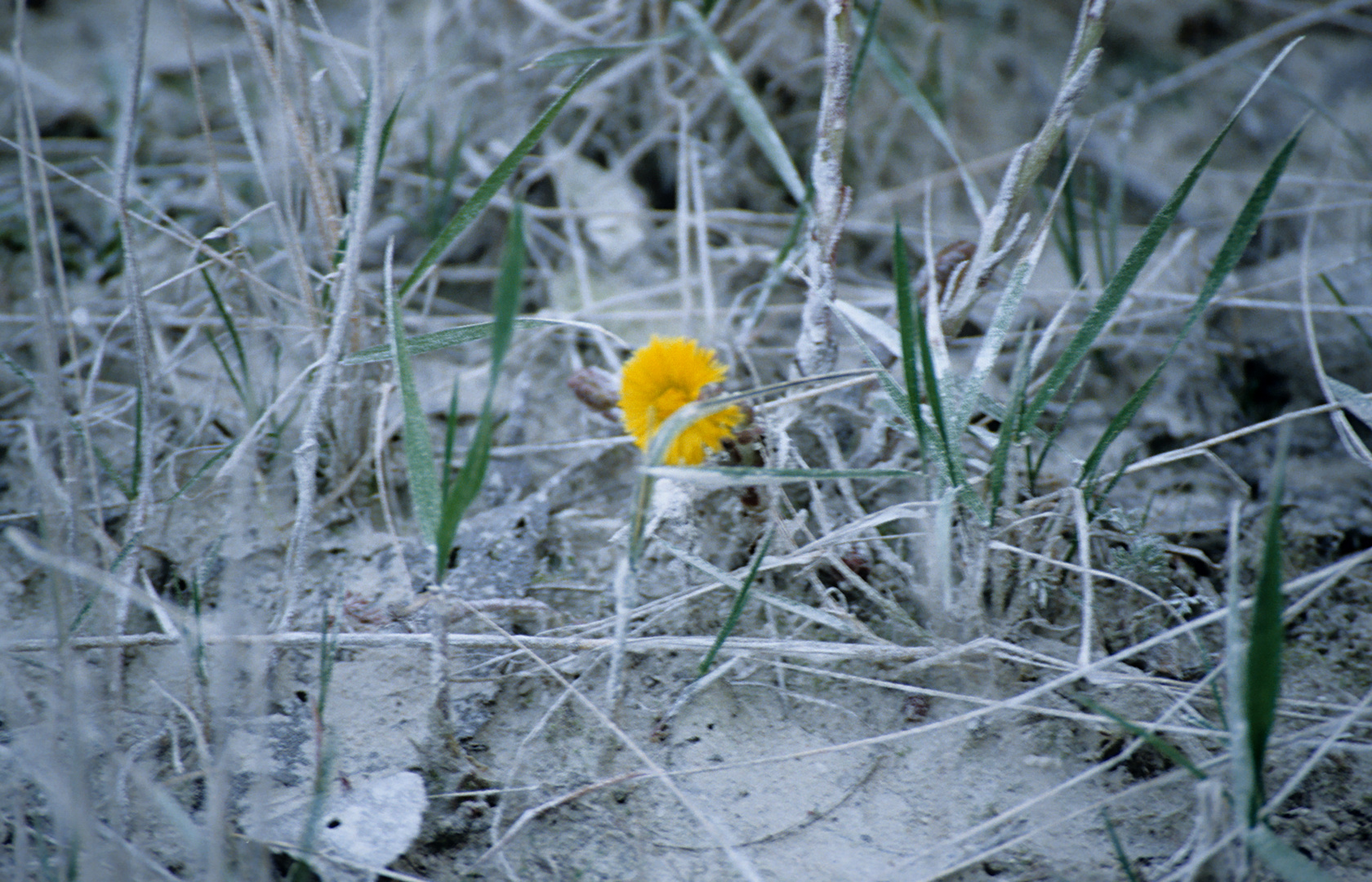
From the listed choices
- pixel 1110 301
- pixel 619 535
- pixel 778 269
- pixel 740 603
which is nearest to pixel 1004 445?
pixel 1110 301

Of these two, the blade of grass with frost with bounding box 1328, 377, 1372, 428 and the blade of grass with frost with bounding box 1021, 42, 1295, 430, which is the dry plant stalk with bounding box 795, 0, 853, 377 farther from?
the blade of grass with frost with bounding box 1328, 377, 1372, 428

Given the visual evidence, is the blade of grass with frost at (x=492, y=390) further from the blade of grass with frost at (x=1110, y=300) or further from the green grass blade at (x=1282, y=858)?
the green grass blade at (x=1282, y=858)

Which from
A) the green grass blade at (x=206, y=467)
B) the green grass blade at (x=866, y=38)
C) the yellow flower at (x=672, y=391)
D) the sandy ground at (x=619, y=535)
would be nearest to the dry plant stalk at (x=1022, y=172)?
the sandy ground at (x=619, y=535)

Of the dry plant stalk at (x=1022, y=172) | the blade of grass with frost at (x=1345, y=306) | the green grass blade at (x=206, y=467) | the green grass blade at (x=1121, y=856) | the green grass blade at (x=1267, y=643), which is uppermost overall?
the dry plant stalk at (x=1022, y=172)

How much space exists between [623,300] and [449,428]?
2.55 ft

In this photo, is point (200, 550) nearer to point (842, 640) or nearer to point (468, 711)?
point (468, 711)

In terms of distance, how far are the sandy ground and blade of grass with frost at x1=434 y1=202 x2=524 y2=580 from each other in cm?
14

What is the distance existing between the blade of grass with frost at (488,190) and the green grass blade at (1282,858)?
3.26 feet

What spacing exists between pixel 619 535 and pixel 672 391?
19 centimetres

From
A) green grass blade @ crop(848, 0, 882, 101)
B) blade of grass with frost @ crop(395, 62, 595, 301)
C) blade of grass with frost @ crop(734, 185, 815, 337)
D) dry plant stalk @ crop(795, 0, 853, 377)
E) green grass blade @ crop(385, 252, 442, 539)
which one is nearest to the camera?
green grass blade @ crop(385, 252, 442, 539)

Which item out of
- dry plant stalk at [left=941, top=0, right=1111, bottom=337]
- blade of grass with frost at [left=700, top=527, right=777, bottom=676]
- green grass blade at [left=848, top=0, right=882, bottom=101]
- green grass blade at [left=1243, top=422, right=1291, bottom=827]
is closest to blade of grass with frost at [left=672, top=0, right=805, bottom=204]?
green grass blade at [left=848, top=0, right=882, bottom=101]

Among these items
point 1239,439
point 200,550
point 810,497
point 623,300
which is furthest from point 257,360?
point 1239,439

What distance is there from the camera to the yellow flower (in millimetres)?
1023

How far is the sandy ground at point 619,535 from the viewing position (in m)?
0.87
